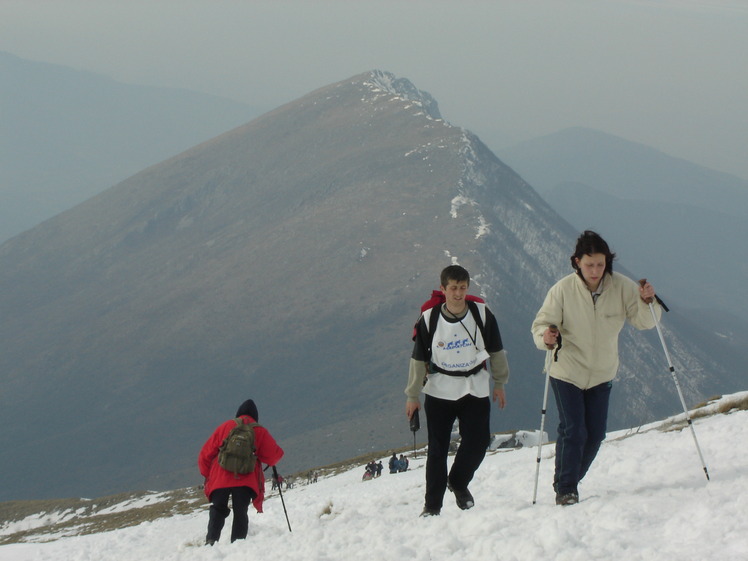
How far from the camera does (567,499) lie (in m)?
9.41

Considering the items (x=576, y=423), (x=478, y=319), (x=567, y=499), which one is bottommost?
(x=567, y=499)

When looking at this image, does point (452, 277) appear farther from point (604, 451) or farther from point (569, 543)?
point (604, 451)

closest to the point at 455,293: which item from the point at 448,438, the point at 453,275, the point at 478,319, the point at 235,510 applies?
the point at 453,275

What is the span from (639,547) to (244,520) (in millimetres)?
6580

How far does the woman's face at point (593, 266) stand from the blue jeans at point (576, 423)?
1427 millimetres

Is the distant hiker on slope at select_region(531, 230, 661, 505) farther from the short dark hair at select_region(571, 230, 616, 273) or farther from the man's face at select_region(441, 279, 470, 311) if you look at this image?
the man's face at select_region(441, 279, 470, 311)

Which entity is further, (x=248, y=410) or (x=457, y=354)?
(x=248, y=410)

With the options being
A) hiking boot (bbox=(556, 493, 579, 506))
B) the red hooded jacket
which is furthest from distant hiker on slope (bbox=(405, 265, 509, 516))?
the red hooded jacket

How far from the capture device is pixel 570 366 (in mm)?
9383

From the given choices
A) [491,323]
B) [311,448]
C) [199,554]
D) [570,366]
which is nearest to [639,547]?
[570,366]

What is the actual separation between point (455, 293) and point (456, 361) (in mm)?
893

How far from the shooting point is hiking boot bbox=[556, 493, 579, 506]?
9367 mm

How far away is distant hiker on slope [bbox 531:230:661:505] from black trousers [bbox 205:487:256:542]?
5.05m

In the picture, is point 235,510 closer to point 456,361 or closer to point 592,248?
point 456,361
